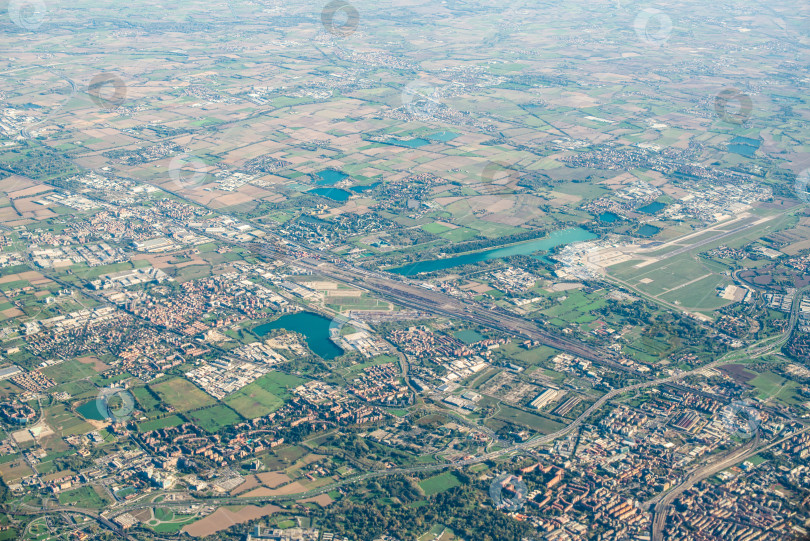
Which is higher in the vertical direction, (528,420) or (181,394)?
(528,420)

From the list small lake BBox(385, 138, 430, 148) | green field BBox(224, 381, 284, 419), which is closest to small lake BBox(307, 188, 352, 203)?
small lake BBox(385, 138, 430, 148)

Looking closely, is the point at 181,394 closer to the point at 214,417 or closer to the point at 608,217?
the point at 214,417

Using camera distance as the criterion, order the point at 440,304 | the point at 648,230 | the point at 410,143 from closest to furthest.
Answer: the point at 440,304 → the point at 648,230 → the point at 410,143

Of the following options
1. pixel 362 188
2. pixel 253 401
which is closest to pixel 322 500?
pixel 253 401

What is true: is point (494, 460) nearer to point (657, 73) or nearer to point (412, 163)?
point (412, 163)

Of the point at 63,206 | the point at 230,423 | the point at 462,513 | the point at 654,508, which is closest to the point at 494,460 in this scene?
the point at 462,513
